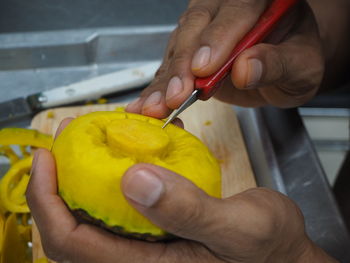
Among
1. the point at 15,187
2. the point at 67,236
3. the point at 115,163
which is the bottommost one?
the point at 15,187

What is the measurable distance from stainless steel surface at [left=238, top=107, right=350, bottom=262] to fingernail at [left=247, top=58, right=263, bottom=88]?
1.17ft

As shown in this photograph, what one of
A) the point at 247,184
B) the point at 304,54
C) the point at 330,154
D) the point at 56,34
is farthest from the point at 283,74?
the point at 330,154

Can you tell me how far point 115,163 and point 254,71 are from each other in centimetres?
39

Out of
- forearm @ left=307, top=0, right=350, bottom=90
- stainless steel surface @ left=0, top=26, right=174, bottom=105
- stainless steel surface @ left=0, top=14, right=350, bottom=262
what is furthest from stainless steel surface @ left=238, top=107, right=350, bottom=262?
stainless steel surface @ left=0, top=26, right=174, bottom=105

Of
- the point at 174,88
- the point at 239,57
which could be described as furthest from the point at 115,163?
the point at 239,57

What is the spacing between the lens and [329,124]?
6.70 ft

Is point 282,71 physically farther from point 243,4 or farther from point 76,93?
point 76,93

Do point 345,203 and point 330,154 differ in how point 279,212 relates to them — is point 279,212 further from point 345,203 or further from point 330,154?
point 330,154

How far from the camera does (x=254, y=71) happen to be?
927mm

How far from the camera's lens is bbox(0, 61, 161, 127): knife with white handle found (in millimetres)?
1359

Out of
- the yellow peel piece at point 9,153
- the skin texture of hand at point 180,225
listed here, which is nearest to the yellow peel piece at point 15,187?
the yellow peel piece at point 9,153

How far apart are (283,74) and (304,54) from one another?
9 cm

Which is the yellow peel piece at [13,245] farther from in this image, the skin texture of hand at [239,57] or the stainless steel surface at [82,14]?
the stainless steel surface at [82,14]

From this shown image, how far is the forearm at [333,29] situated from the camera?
1.35 m
